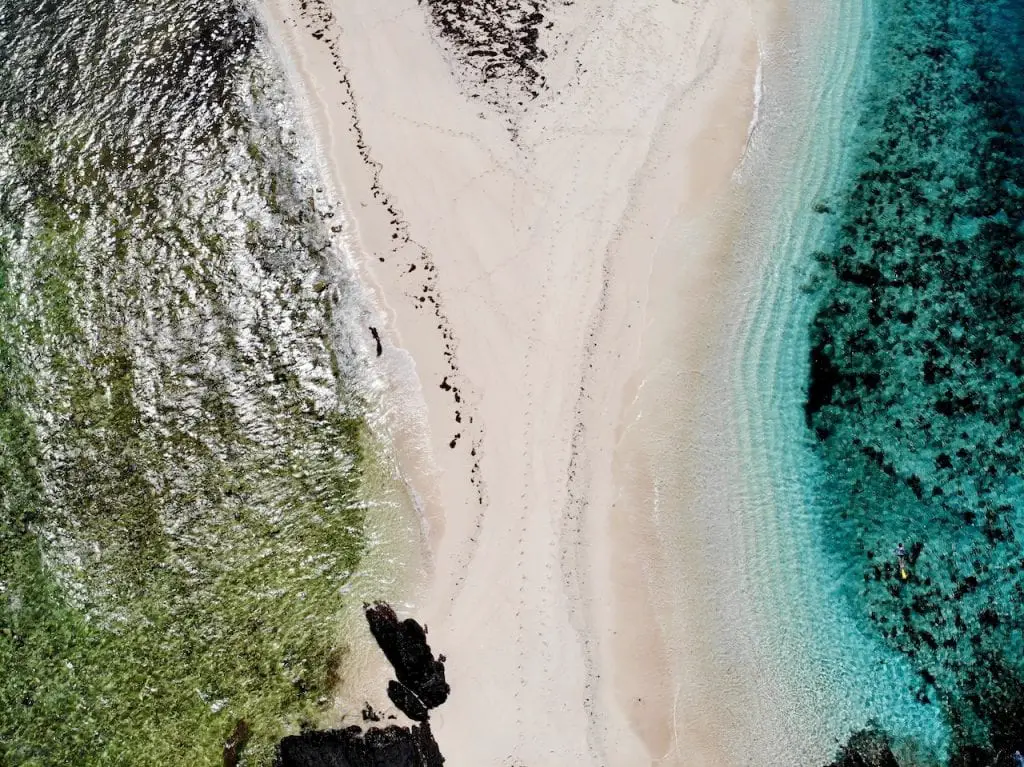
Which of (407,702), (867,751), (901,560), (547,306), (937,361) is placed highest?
(547,306)

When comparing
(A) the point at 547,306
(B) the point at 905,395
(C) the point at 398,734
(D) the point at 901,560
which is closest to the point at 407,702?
(C) the point at 398,734

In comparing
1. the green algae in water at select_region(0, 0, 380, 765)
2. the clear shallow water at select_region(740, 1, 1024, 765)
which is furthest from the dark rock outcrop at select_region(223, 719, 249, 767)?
the clear shallow water at select_region(740, 1, 1024, 765)

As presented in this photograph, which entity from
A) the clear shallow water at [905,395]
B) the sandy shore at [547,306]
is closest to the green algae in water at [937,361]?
the clear shallow water at [905,395]

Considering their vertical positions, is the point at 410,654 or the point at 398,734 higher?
the point at 410,654

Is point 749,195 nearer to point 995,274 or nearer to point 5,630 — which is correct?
point 995,274

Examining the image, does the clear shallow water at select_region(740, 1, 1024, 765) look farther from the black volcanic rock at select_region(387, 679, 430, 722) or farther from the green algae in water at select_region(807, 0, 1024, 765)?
the black volcanic rock at select_region(387, 679, 430, 722)

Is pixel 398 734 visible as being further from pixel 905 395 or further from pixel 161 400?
pixel 905 395
